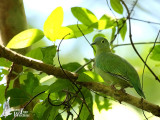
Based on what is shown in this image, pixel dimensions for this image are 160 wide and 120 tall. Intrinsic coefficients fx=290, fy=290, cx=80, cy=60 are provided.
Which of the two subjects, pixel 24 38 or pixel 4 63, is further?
pixel 4 63

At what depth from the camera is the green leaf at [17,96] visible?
1.96 metres

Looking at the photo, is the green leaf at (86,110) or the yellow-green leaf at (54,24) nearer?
the yellow-green leaf at (54,24)

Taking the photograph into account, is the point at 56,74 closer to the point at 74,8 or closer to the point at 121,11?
the point at 74,8

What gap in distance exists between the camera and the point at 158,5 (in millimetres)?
3740

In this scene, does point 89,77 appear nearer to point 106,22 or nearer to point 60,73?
point 60,73

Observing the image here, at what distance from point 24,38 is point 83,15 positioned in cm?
51

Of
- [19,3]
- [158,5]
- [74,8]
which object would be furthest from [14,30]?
[158,5]

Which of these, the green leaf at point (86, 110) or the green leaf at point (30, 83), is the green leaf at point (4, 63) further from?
the green leaf at point (86, 110)

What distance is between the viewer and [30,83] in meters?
2.03

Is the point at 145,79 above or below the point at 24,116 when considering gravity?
above

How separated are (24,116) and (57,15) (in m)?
0.70

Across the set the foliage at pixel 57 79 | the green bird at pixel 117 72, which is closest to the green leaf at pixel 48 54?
the foliage at pixel 57 79

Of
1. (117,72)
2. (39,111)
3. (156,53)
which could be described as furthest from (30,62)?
(156,53)

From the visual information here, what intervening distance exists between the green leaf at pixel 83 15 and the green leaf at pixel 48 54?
1.15 feet
